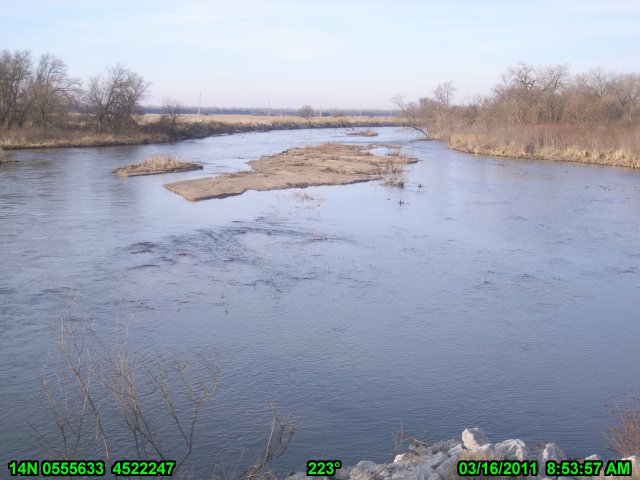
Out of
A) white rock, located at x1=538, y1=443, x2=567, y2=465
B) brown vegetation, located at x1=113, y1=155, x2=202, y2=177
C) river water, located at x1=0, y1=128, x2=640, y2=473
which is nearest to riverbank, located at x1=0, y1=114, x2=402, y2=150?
brown vegetation, located at x1=113, y1=155, x2=202, y2=177

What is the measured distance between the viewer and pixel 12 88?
39375 mm

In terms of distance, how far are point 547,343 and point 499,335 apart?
56 cm

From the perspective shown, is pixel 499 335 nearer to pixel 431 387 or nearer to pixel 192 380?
pixel 431 387

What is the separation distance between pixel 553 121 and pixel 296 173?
20.1m

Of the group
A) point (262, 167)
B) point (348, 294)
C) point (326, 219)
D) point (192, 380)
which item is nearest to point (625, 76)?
point (262, 167)

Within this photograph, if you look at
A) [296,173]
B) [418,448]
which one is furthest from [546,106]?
[418,448]

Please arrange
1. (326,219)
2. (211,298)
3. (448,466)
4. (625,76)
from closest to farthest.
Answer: (448,466) < (211,298) < (326,219) < (625,76)

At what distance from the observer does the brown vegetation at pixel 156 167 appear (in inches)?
926

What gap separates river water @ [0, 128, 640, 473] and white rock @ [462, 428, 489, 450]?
75cm

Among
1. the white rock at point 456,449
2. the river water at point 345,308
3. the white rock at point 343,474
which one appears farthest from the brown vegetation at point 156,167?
the white rock at point 456,449

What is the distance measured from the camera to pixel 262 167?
25.4 metres

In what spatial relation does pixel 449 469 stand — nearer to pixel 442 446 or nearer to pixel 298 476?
pixel 442 446

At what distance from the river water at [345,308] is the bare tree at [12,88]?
968 inches

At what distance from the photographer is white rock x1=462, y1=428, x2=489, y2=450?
Result: 15.6 ft
